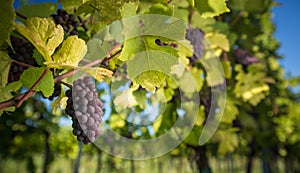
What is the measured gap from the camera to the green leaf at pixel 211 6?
919 mm

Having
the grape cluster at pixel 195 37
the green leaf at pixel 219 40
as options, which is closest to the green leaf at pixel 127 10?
the grape cluster at pixel 195 37

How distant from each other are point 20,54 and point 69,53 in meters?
0.40

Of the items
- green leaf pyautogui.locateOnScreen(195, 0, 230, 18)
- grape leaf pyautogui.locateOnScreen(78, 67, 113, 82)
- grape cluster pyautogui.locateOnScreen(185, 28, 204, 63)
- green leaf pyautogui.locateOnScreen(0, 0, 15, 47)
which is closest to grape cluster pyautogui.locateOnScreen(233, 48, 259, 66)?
grape cluster pyautogui.locateOnScreen(185, 28, 204, 63)

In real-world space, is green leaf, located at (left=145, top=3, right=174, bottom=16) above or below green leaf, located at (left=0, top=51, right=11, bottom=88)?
above

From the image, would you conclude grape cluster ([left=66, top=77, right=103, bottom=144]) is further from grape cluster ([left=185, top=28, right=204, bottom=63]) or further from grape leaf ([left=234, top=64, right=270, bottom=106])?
grape leaf ([left=234, top=64, right=270, bottom=106])

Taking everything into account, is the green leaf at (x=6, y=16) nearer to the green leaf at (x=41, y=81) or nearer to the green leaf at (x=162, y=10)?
the green leaf at (x=41, y=81)

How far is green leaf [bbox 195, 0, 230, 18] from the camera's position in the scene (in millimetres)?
919

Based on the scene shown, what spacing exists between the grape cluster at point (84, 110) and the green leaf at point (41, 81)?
11cm

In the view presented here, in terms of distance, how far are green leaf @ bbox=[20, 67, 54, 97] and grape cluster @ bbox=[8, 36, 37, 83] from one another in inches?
8.8

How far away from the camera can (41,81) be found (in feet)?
2.53

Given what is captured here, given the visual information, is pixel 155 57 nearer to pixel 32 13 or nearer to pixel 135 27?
pixel 135 27

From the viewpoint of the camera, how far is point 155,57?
0.83m

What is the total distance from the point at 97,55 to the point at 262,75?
71.1 inches

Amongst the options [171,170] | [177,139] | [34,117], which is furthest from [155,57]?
[171,170]
